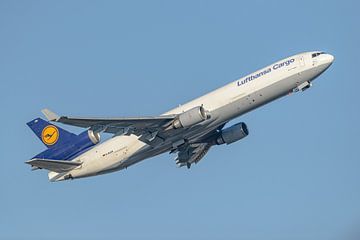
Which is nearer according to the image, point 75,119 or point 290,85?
point 75,119

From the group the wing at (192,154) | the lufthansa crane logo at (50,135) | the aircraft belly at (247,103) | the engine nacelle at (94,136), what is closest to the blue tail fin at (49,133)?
the lufthansa crane logo at (50,135)

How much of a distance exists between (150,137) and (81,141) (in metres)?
8.22

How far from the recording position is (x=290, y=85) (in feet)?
204

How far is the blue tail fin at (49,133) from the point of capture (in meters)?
69.5

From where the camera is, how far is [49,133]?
230ft

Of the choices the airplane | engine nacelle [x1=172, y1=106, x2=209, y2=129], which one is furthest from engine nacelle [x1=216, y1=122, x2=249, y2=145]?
engine nacelle [x1=172, y1=106, x2=209, y2=129]

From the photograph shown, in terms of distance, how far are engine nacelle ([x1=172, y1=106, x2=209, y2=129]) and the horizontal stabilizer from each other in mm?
11145

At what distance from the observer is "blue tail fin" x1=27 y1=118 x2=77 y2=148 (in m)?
69.5

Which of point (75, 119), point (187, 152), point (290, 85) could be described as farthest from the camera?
point (187, 152)

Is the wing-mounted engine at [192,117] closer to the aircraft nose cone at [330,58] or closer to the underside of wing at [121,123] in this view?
the underside of wing at [121,123]

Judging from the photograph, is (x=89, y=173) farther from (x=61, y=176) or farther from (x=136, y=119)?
(x=136, y=119)

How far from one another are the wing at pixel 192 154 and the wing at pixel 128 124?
351 inches

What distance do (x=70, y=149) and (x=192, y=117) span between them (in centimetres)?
1318

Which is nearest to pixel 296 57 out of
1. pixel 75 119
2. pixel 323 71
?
pixel 323 71
